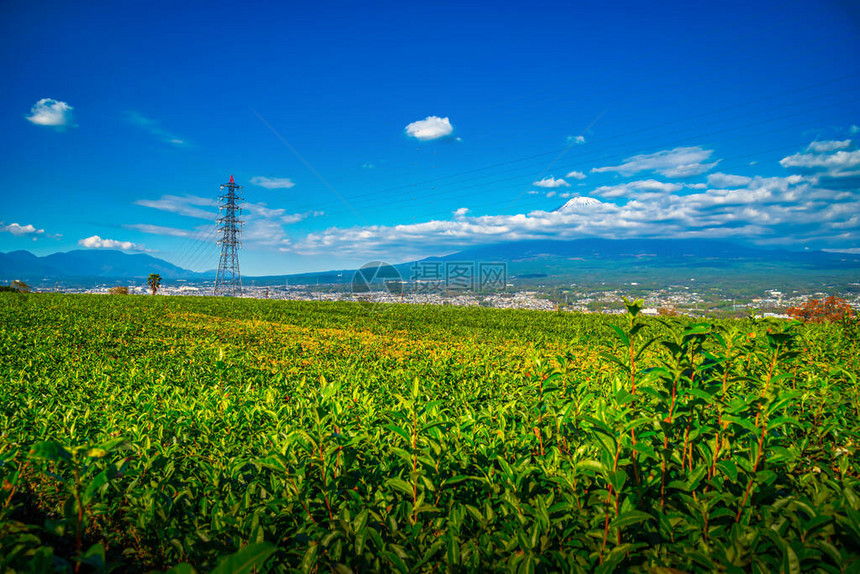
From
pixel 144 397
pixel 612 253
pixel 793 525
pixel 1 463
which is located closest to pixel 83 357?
pixel 144 397

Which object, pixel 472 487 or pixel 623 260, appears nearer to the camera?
pixel 472 487

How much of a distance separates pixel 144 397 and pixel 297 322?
18.3m

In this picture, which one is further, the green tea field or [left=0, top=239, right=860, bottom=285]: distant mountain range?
[left=0, top=239, right=860, bottom=285]: distant mountain range

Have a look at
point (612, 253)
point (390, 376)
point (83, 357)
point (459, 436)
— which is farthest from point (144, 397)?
point (612, 253)

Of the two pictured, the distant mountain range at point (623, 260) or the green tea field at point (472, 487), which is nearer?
the green tea field at point (472, 487)

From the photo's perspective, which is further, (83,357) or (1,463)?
(83,357)

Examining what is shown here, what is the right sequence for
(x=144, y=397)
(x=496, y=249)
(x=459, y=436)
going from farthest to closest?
(x=496, y=249)
(x=144, y=397)
(x=459, y=436)

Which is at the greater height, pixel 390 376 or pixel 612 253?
pixel 612 253

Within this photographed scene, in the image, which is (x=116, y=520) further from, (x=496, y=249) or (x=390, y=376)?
(x=496, y=249)

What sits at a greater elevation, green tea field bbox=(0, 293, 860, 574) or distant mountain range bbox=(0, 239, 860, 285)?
distant mountain range bbox=(0, 239, 860, 285)

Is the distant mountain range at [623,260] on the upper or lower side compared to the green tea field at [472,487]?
upper

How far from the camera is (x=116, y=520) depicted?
75.9 inches

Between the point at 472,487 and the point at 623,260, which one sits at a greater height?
the point at 623,260

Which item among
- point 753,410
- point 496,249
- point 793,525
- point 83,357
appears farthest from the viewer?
point 496,249
